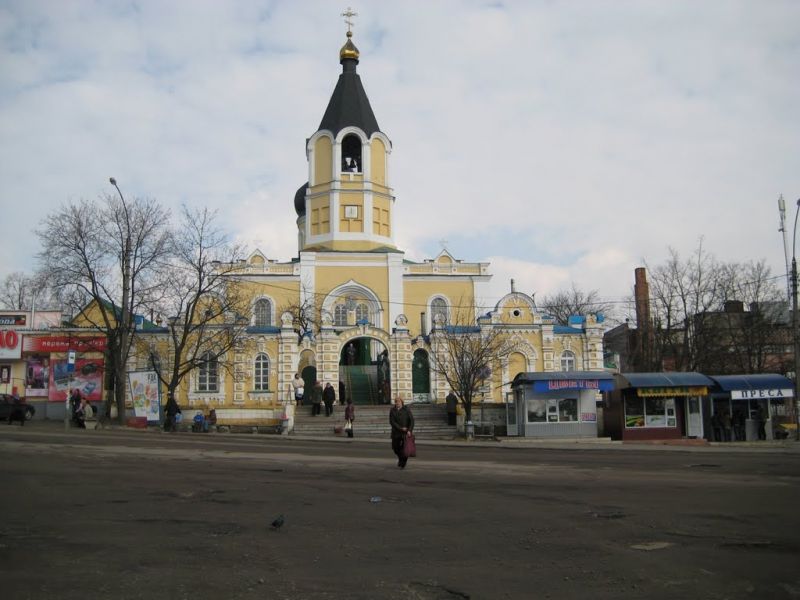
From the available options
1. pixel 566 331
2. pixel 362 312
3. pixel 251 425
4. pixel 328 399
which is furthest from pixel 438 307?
pixel 251 425

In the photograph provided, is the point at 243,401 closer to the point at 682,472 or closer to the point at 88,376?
the point at 88,376

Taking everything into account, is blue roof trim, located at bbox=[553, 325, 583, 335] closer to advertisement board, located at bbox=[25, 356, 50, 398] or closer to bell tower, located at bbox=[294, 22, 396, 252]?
bell tower, located at bbox=[294, 22, 396, 252]

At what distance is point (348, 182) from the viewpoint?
161 feet

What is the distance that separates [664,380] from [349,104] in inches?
1098

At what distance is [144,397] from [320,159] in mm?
21795

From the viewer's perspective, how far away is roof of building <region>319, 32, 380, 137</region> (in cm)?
4969

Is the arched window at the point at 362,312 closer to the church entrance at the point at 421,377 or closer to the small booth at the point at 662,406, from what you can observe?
the church entrance at the point at 421,377

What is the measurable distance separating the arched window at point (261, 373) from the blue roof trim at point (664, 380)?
1733 cm

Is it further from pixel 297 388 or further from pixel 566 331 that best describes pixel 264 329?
pixel 566 331

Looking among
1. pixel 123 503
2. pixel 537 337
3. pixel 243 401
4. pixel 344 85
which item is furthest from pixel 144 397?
pixel 344 85

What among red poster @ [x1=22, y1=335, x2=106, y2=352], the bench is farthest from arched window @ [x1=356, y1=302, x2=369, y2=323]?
red poster @ [x1=22, y1=335, x2=106, y2=352]

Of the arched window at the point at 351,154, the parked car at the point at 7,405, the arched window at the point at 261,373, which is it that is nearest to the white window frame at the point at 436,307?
the arched window at the point at 351,154

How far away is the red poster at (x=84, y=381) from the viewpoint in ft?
128

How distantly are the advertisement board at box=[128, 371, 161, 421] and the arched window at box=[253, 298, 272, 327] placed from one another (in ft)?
44.7
